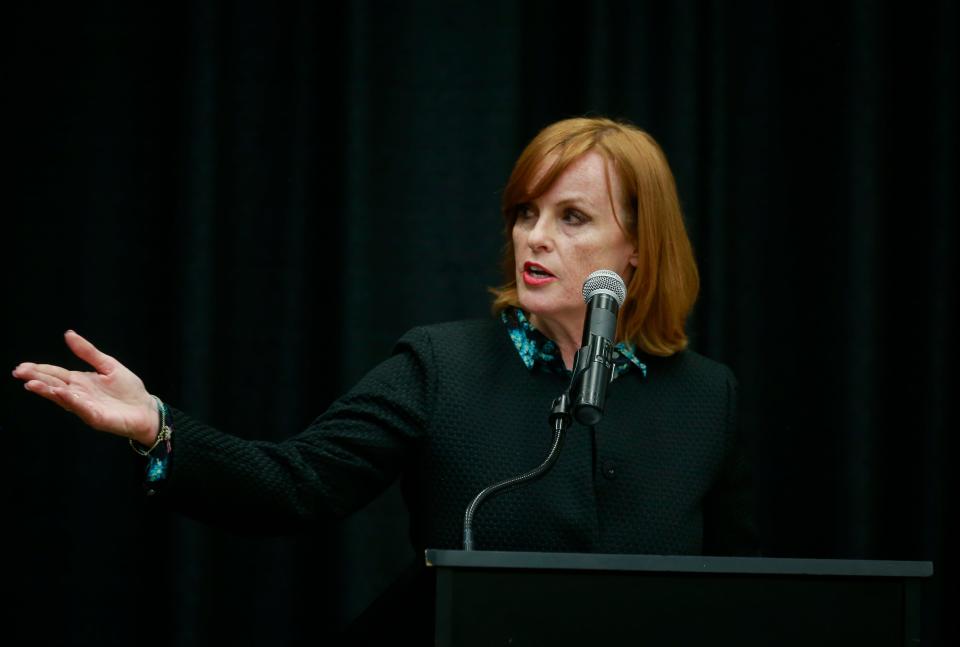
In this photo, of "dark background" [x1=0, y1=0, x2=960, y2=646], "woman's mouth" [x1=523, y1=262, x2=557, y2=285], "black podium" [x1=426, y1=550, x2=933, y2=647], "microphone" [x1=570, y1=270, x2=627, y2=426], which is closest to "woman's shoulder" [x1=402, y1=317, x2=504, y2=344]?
"woman's mouth" [x1=523, y1=262, x2=557, y2=285]

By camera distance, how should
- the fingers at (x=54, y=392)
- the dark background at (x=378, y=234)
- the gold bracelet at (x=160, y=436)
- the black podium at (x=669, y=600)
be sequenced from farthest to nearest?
the dark background at (x=378, y=234) → the gold bracelet at (x=160, y=436) → the fingers at (x=54, y=392) → the black podium at (x=669, y=600)

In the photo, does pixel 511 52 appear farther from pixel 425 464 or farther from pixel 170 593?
pixel 170 593

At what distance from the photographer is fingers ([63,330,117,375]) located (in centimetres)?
131

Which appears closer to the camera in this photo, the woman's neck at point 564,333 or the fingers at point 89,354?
the fingers at point 89,354

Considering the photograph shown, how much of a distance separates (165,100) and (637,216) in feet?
3.61

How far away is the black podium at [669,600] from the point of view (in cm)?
115

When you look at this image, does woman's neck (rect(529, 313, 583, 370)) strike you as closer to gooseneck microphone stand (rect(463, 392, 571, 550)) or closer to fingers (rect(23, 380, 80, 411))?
gooseneck microphone stand (rect(463, 392, 571, 550))

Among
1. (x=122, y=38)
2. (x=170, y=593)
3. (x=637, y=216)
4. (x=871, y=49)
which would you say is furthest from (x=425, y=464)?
(x=871, y=49)

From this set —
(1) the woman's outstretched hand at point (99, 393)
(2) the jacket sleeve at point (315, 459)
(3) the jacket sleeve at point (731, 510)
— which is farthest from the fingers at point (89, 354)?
(3) the jacket sleeve at point (731, 510)

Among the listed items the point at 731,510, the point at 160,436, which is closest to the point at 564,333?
the point at 731,510

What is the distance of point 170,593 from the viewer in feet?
7.45

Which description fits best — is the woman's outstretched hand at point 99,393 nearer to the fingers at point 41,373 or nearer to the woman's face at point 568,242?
the fingers at point 41,373

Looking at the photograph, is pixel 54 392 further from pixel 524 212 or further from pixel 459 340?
pixel 524 212

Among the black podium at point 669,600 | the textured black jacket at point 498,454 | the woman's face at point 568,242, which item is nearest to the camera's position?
the black podium at point 669,600
